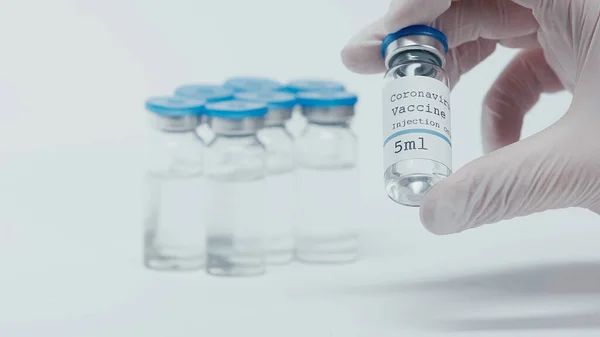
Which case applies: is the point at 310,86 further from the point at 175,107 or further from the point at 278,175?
the point at 175,107

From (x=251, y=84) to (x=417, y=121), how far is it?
944 mm

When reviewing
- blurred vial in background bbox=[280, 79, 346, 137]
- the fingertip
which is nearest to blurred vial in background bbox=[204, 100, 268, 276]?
blurred vial in background bbox=[280, 79, 346, 137]

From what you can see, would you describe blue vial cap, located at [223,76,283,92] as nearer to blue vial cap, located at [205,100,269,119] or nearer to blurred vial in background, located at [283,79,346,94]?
blurred vial in background, located at [283,79,346,94]

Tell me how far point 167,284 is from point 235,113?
1.32 feet

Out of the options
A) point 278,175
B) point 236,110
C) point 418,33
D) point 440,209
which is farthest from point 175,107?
point 440,209

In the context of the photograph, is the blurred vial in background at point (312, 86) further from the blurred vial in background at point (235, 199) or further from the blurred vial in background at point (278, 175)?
the blurred vial in background at point (235, 199)

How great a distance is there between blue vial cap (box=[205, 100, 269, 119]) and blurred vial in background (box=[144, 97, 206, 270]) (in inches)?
2.4

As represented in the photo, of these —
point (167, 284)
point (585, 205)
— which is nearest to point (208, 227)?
point (167, 284)

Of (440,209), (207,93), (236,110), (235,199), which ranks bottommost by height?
(440,209)

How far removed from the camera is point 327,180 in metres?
2.34

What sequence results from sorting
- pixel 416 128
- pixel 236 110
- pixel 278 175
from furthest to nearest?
pixel 278 175 < pixel 236 110 < pixel 416 128

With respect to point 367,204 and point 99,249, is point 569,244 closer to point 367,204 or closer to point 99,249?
point 367,204

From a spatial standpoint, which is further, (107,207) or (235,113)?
(107,207)

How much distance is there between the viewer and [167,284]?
2.08 m
